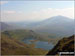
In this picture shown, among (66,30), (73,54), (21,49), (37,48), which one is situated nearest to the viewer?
(73,54)

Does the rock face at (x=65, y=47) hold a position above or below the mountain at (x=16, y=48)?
above

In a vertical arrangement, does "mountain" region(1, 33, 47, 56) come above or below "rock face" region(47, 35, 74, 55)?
below

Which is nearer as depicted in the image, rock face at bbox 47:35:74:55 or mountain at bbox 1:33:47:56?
rock face at bbox 47:35:74:55

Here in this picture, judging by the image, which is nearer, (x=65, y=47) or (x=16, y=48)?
(x=65, y=47)

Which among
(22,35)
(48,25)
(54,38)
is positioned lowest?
(22,35)

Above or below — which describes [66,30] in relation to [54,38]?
above

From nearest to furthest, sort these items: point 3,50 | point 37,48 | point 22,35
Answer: point 37,48 → point 3,50 → point 22,35

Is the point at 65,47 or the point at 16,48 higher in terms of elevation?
the point at 65,47

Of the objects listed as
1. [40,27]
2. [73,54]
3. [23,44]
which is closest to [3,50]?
[23,44]

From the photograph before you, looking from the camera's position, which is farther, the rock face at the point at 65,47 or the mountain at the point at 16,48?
the mountain at the point at 16,48

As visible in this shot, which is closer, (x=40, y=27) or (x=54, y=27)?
(x=54, y=27)

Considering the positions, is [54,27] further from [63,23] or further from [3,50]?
[3,50]
